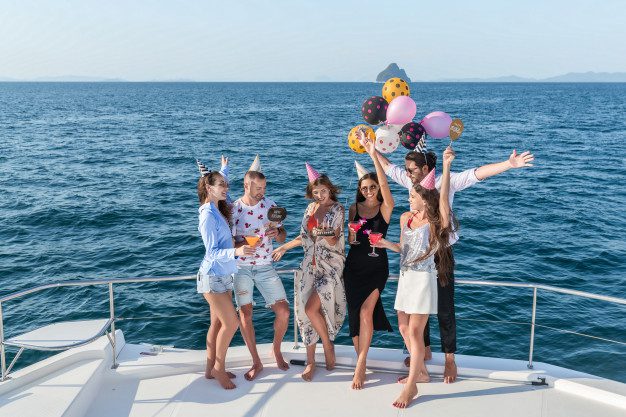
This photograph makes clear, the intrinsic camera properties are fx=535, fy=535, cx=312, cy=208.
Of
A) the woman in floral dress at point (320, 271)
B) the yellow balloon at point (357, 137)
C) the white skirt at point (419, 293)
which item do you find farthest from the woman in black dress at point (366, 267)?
the yellow balloon at point (357, 137)

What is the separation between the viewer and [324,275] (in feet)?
15.6

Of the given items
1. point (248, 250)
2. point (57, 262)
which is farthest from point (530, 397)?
point (57, 262)

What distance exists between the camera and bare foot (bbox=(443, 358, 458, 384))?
4758 mm

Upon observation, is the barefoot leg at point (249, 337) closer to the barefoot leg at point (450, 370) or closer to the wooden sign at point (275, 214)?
the wooden sign at point (275, 214)

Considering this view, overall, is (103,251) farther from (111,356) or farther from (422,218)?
(422,218)

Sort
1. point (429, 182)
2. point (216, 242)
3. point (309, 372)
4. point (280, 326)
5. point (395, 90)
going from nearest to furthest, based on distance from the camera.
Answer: point (429, 182) < point (216, 242) < point (309, 372) < point (280, 326) < point (395, 90)

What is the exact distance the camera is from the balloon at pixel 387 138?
5.69m

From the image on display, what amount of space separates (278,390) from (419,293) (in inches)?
58.8

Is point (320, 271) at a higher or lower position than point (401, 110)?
lower

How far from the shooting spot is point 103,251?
52.2ft

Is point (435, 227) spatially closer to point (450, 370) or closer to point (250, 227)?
point (450, 370)

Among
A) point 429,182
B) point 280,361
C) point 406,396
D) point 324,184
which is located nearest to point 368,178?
point 324,184

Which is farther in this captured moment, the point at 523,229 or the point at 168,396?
the point at 523,229

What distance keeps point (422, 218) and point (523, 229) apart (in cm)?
1517
